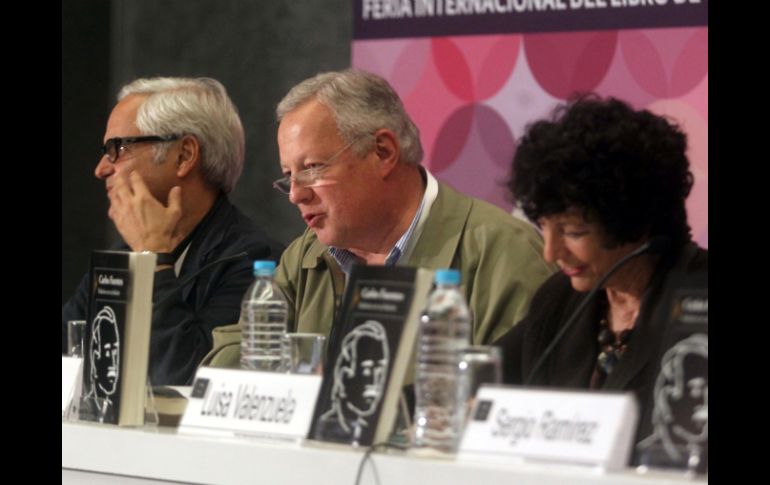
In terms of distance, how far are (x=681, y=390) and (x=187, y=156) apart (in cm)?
211

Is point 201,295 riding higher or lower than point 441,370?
lower

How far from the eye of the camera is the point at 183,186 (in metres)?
3.36

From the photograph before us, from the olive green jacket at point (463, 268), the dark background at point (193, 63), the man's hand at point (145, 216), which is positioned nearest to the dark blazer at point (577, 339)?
the olive green jacket at point (463, 268)

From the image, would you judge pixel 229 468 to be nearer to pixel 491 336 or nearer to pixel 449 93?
pixel 491 336

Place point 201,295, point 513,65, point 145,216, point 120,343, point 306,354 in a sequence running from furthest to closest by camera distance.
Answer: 1. point 513,65
2. point 145,216
3. point 201,295
4. point 120,343
5. point 306,354

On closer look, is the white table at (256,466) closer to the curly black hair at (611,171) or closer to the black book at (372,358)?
the black book at (372,358)

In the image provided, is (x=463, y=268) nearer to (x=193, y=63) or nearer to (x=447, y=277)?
(x=447, y=277)

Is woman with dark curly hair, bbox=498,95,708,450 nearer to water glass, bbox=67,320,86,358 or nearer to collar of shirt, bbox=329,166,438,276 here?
collar of shirt, bbox=329,166,438,276

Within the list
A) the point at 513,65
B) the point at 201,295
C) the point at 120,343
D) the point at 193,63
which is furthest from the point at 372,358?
the point at 193,63

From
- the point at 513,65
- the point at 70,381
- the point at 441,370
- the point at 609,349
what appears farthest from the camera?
the point at 513,65

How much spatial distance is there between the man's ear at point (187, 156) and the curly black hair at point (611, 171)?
4.49 ft

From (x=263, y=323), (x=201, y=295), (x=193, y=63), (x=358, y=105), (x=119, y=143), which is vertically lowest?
(x=201, y=295)

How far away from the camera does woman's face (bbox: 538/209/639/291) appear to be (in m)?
2.09

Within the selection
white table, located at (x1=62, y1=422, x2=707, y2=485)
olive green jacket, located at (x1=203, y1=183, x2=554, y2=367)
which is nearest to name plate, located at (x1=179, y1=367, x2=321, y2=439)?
white table, located at (x1=62, y1=422, x2=707, y2=485)
